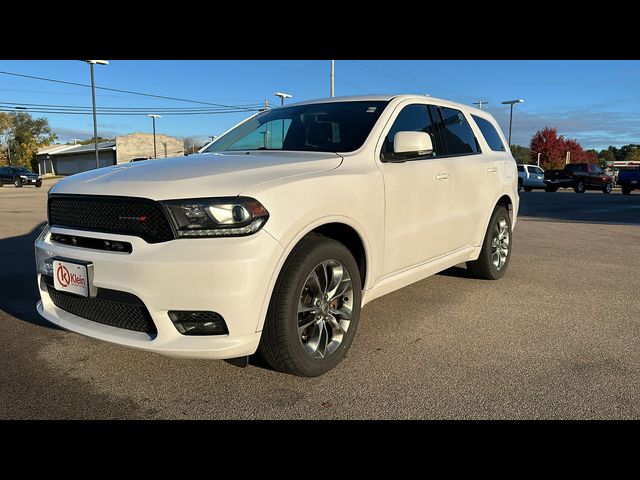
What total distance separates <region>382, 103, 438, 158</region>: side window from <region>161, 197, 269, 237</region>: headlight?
1.43 meters

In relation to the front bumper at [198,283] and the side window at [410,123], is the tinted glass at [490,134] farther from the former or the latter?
the front bumper at [198,283]

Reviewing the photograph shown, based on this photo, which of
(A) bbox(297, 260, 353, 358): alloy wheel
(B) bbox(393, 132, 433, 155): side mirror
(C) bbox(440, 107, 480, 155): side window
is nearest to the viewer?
(A) bbox(297, 260, 353, 358): alloy wheel

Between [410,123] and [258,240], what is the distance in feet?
7.00

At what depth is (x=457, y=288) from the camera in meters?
5.28

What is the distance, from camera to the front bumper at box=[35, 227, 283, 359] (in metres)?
2.57

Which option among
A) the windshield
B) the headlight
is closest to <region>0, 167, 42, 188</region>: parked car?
the windshield

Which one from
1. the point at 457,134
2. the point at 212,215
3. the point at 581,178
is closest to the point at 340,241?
the point at 212,215

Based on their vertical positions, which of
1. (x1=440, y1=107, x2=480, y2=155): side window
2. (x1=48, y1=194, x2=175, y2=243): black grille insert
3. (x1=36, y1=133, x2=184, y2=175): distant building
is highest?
(x1=36, y1=133, x2=184, y2=175): distant building

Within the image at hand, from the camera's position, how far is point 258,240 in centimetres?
263

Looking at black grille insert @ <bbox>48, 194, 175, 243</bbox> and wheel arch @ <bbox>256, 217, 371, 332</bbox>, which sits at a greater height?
black grille insert @ <bbox>48, 194, 175, 243</bbox>

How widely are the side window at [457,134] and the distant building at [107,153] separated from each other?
59.8 m

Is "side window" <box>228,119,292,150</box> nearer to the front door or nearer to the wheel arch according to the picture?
the front door
